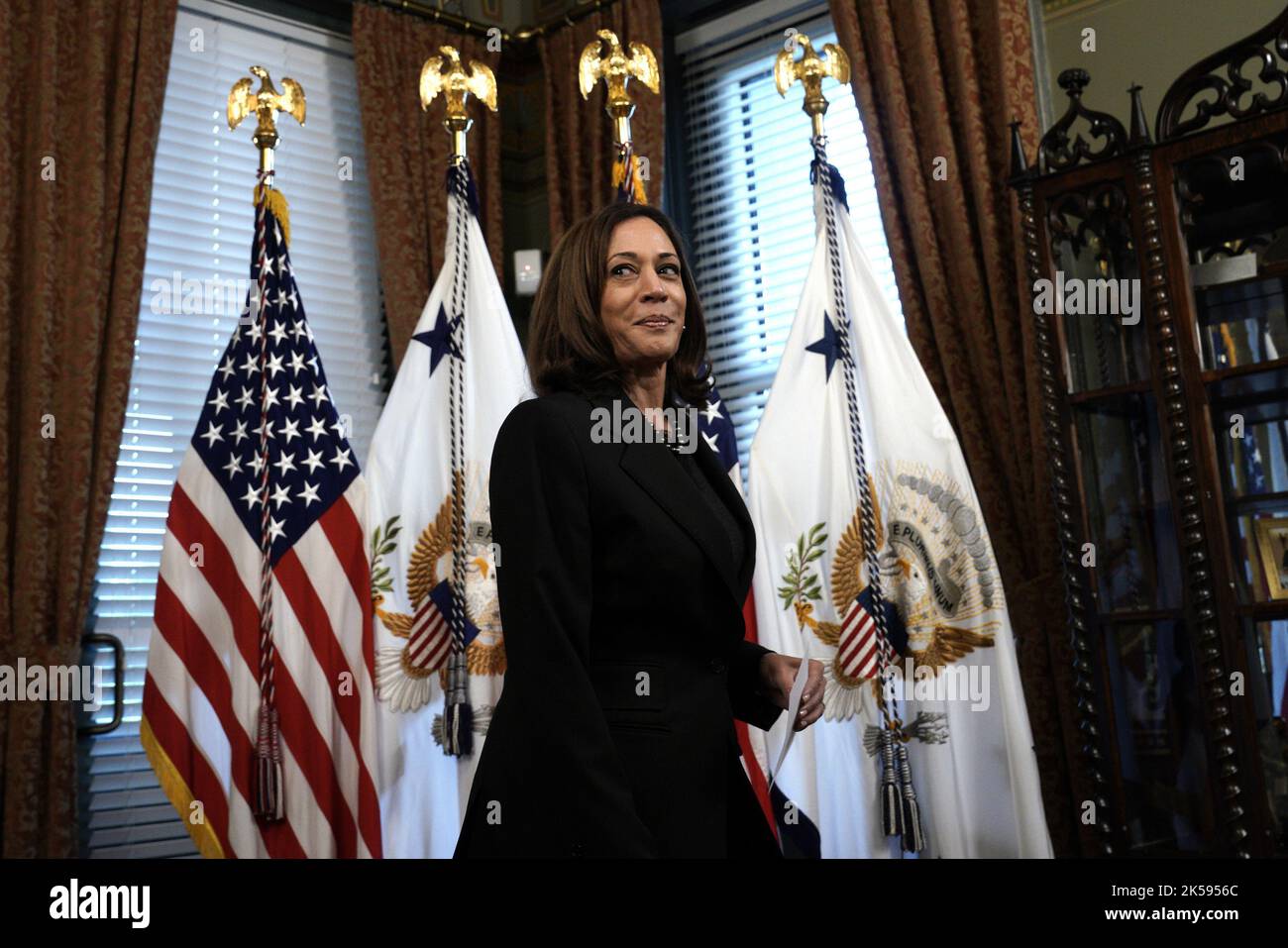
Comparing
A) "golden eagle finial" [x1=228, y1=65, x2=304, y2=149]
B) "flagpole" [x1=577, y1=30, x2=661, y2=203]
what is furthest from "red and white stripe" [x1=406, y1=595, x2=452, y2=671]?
"golden eagle finial" [x1=228, y1=65, x2=304, y2=149]

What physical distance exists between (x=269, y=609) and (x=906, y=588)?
1.78 metres

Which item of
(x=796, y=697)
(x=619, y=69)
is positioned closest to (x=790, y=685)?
(x=796, y=697)

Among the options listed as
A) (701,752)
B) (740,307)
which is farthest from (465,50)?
(701,752)

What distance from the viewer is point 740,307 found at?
4867 millimetres

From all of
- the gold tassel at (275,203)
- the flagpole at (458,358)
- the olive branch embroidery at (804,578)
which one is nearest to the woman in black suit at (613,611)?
the olive branch embroidery at (804,578)

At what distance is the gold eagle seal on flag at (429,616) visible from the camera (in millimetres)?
3799

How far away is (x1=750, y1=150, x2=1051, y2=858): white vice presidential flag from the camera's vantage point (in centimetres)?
327

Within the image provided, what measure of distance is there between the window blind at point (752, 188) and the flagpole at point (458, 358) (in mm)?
938

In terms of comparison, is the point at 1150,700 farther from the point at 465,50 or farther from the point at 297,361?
the point at 465,50

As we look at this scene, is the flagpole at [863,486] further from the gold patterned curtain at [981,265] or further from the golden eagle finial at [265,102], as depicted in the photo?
the golden eagle finial at [265,102]

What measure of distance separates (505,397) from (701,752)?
7.89 ft

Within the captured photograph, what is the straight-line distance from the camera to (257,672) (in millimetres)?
3674

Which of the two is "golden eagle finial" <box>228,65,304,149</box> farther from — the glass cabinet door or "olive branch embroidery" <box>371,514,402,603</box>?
the glass cabinet door

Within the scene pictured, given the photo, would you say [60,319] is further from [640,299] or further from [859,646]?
[640,299]
